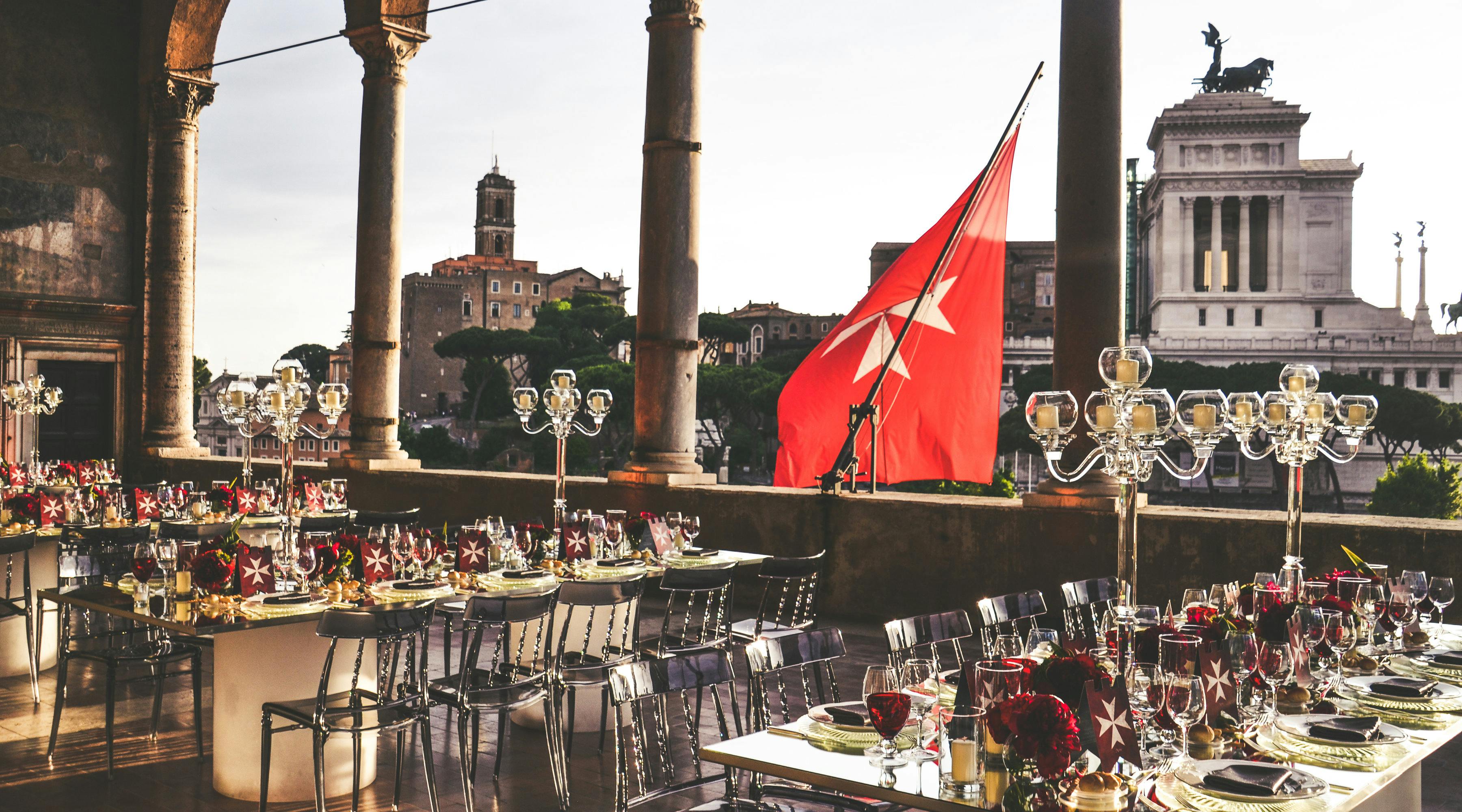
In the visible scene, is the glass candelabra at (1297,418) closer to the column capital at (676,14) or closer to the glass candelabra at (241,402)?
the glass candelabra at (241,402)

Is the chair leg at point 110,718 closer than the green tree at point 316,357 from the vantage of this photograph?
Yes

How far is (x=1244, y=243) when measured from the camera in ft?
235

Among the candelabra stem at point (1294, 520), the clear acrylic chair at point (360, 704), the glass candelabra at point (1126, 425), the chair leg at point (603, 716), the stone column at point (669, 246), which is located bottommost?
the chair leg at point (603, 716)

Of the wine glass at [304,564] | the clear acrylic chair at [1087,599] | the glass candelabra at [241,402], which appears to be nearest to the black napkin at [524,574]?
the wine glass at [304,564]

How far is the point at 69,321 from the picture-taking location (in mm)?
14719

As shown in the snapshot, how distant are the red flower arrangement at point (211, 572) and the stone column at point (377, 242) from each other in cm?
668

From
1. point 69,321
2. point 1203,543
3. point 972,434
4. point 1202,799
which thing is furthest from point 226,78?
point 1202,799

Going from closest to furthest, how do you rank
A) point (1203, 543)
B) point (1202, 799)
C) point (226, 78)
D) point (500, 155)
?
point (1202, 799)
point (1203, 543)
point (226, 78)
point (500, 155)

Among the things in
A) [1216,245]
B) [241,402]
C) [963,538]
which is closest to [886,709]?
[963,538]

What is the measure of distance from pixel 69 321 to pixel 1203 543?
45.0 feet

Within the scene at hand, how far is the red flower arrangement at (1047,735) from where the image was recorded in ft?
7.10

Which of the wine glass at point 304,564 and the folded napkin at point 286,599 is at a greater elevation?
the wine glass at point 304,564

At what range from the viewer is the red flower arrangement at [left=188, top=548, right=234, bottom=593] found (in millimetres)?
4480

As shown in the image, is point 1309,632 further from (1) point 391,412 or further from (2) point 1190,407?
(1) point 391,412
